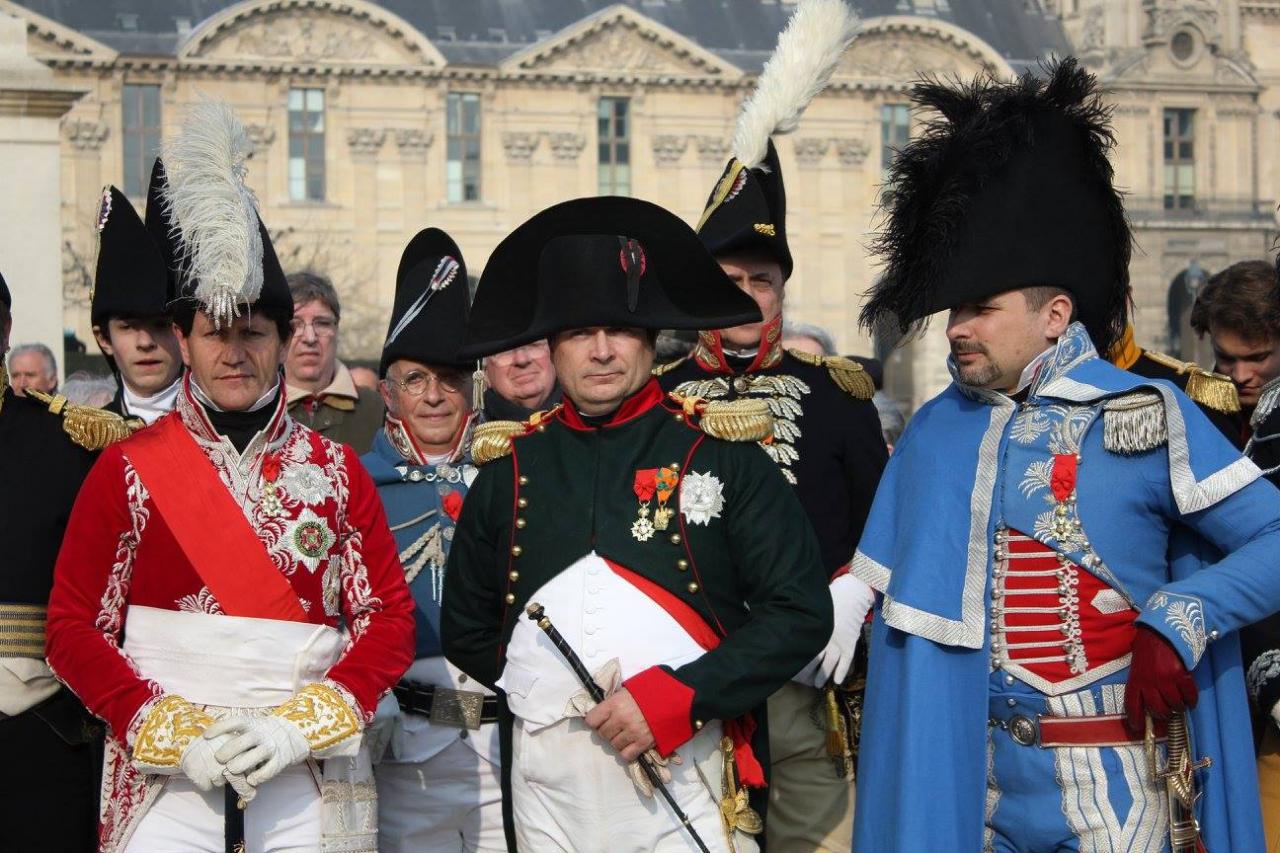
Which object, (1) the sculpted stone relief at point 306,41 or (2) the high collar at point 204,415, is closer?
(2) the high collar at point 204,415

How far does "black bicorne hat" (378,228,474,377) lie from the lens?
634 cm

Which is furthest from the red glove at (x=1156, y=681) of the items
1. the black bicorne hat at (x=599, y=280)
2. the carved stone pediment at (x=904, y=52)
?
the carved stone pediment at (x=904, y=52)

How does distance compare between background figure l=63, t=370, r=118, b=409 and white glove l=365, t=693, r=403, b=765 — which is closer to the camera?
white glove l=365, t=693, r=403, b=765

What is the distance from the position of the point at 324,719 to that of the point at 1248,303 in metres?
3.37

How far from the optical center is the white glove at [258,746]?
4.41 m

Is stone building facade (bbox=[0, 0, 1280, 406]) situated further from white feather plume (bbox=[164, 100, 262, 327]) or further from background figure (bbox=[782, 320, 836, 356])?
white feather plume (bbox=[164, 100, 262, 327])

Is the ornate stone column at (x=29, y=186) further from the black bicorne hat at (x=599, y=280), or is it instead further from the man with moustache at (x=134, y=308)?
the black bicorne hat at (x=599, y=280)

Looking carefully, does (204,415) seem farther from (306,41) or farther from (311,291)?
(306,41)

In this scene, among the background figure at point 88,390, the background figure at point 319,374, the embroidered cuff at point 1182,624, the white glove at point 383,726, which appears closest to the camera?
the embroidered cuff at point 1182,624

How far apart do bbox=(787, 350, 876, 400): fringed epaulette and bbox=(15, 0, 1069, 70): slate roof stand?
41.7 meters

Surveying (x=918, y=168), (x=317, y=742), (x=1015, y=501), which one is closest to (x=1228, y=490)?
(x=1015, y=501)

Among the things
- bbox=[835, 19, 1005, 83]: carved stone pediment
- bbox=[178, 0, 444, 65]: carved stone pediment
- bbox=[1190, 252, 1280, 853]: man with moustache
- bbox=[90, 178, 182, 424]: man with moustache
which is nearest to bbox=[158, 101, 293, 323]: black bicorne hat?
bbox=[90, 178, 182, 424]: man with moustache

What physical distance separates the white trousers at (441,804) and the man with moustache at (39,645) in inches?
38.6

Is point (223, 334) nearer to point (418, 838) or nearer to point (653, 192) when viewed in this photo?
point (418, 838)
